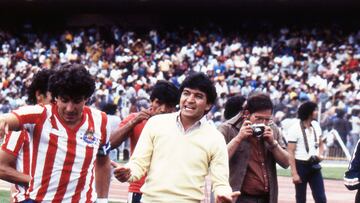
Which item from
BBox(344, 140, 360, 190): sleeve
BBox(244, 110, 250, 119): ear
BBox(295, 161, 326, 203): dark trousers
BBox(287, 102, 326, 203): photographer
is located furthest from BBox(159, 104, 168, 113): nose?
BBox(295, 161, 326, 203): dark trousers

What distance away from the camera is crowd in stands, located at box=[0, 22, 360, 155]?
2678 cm

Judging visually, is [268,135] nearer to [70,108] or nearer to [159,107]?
[159,107]

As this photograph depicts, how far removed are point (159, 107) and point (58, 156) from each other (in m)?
2.23

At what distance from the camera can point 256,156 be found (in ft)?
26.2

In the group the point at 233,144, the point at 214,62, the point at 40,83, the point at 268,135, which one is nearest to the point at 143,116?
the point at 233,144

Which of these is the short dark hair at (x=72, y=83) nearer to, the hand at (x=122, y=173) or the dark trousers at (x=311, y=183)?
the hand at (x=122, y=173)

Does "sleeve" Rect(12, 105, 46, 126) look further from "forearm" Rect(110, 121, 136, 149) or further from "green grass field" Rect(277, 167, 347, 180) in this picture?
"green grass field" Rect(277, 167, 347, 180)

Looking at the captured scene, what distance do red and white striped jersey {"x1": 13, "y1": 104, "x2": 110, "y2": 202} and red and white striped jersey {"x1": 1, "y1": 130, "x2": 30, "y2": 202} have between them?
0.25 feet

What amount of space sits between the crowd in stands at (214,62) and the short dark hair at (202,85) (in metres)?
17.6

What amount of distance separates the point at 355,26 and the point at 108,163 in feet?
106

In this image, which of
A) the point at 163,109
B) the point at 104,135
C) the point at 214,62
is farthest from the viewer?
the point at 214,62

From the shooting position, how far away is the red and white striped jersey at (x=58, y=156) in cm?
598

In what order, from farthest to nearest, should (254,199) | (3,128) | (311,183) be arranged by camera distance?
(311,183), (254,199), (3,128)

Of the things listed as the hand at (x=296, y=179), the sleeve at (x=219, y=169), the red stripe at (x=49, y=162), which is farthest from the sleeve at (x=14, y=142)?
the hand at (x=296, y=179)
